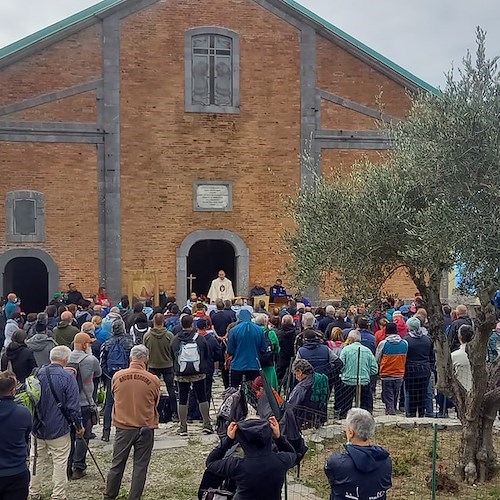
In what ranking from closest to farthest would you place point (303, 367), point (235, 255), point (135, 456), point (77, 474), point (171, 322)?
point (135, 456), point (303, 367), point (77, 474), point (171, 322), point (235, 255)

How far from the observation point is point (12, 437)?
5.87 meters

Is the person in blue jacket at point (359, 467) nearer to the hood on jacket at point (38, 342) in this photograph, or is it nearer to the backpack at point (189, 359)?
the backpack at point (189, 359)

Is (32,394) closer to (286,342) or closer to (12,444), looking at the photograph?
(12,444)

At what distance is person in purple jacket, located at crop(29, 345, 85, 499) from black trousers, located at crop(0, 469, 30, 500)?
1.27m

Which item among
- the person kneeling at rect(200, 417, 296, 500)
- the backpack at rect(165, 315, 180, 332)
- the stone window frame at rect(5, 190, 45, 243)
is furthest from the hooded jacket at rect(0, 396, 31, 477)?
the stone window frame at rect(5, 190, 45, 243)

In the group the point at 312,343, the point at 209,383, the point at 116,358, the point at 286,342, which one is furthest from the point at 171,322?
the point at 312,343

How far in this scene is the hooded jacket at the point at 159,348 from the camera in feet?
34.0

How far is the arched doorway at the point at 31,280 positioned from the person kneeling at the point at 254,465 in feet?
52.1

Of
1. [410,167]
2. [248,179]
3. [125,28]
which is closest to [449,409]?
[410,167]

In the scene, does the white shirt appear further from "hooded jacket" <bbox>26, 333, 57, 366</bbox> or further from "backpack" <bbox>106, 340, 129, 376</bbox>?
"hooded jacket" <bbox>26, 333, 57, 366</bbox>

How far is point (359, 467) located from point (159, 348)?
5.95m

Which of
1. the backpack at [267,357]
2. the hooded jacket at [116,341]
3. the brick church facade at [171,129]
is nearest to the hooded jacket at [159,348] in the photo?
the hooded jacket at [116,341]

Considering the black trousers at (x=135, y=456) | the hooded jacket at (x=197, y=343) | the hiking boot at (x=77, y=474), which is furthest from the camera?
the hooded jacket at (x=197, y=343)

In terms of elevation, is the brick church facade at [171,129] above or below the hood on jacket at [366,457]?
above
